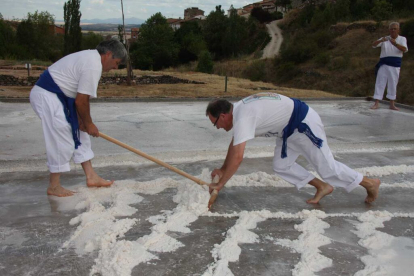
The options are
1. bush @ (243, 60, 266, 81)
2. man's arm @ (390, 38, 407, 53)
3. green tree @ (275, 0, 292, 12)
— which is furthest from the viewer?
green tree @ (275, 0, 292, 12)

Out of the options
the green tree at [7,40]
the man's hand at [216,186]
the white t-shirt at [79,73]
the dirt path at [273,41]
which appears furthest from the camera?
the dirt path at [273,41]

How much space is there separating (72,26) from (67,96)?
3514cm

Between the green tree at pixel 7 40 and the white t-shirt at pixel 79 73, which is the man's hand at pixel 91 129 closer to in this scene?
the white t-shirt at pixel 79 73

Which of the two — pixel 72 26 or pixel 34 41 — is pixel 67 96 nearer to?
pixel 72 26

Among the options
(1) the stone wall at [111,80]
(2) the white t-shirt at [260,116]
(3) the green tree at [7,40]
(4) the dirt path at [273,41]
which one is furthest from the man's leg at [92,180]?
(3) the green tree at [7,40]

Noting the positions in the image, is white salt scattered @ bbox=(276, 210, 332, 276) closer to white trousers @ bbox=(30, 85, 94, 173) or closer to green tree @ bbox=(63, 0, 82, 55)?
white trousers @ bbox=(30, 85, 94, 173)

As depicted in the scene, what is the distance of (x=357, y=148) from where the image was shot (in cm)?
572

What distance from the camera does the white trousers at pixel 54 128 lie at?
11.8 ft

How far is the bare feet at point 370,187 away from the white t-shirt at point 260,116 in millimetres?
833

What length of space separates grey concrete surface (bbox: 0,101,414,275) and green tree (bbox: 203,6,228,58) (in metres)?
45.8

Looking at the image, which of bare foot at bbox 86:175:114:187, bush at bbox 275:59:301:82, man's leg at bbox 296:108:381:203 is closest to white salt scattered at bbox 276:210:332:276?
man's leg at bbox 296:108:381:203

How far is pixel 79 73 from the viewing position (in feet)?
11.6

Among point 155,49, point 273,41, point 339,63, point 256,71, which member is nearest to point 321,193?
point 339,63

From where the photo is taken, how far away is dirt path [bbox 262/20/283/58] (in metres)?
43.7
